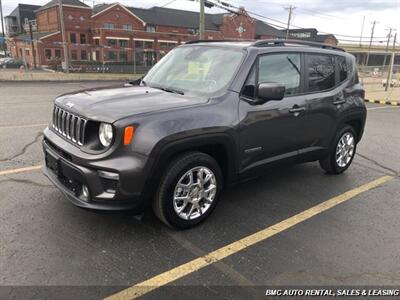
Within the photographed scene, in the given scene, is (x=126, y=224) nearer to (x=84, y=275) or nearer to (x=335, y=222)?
(x=84, y=275)

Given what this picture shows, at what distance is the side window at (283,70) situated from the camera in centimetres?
402

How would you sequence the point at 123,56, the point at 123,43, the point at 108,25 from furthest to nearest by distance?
the point at 123,43
the point at 108,25
the point at 123,56

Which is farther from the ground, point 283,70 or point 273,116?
point 283,70

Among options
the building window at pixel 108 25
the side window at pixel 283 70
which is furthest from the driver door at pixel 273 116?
the building window at pixel 108 25

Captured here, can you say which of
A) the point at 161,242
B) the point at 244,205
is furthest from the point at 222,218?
the point at 161,242

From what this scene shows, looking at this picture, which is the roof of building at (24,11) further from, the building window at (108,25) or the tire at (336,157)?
the tire at (336,157)

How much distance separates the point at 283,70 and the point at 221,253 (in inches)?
89.3

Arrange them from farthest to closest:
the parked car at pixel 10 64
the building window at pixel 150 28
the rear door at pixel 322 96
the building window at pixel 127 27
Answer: the building window at pixel 150 28 < the building window at pixel 127 27 < the parked car at pixel 10 64 < the rear door at pixel 322 96

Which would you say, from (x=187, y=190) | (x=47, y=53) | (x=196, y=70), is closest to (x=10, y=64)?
(x=47, y=53)

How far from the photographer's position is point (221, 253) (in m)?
3.18

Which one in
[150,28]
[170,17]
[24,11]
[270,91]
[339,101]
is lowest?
[339,101]

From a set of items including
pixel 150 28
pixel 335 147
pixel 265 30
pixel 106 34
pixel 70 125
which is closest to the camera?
pixel 70 125

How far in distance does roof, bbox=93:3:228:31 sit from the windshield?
60465 millimetres

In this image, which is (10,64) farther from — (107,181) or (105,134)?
(107,181)
